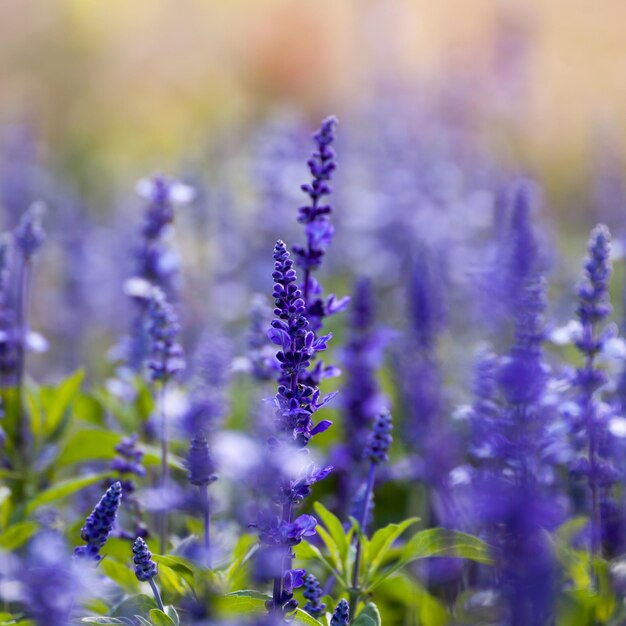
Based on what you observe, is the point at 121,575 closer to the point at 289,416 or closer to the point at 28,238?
the point at 289,416

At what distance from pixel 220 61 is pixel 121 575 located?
20.7 m

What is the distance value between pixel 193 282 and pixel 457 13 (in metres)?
13.3

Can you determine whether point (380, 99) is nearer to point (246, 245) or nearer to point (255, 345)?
point (246, 245)

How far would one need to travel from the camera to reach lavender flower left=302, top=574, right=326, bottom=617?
2809mm

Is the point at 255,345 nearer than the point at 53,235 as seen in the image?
Yes

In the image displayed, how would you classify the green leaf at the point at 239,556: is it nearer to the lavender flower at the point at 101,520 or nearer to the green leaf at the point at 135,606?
the green leaf at the point at 135,606

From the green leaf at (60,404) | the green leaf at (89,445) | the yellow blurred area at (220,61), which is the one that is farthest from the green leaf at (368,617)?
the yellow blurred area at (220,61)

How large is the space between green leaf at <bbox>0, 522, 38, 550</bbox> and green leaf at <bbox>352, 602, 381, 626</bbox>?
115cm

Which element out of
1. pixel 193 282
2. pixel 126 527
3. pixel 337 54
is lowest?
pixel 126 527

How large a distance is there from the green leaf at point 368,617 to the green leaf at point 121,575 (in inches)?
30.8

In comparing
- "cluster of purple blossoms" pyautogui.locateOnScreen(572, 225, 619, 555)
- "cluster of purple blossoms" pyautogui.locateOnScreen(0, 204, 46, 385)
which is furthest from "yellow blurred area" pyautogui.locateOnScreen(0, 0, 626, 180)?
"cluster of purple blossoms" pyautogui.locateOnScreen(572, 225, 619, 555)

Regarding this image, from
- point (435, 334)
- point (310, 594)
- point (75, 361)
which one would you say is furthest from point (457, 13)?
point (310, 594)

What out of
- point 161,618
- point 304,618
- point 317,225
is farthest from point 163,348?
point 304,618

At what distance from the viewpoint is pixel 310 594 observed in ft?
9.25
